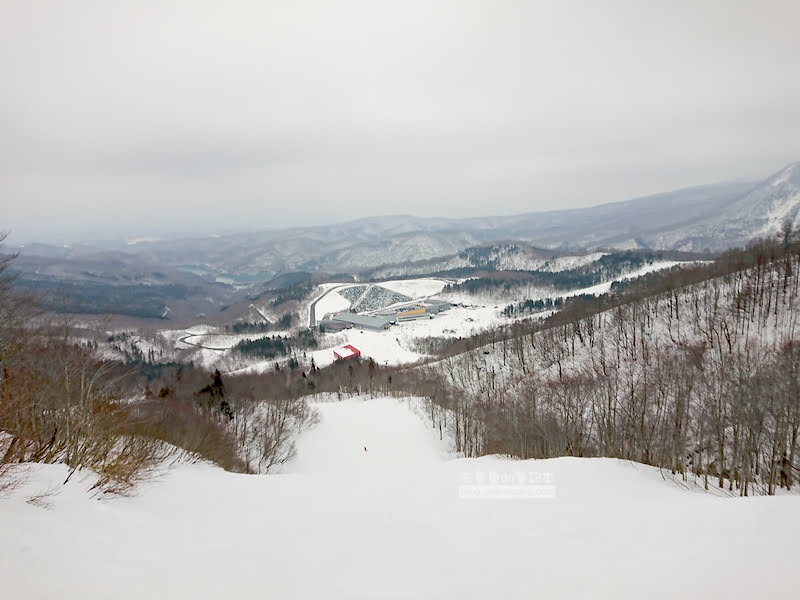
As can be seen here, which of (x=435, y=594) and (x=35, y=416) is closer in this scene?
(x=435, y=594)

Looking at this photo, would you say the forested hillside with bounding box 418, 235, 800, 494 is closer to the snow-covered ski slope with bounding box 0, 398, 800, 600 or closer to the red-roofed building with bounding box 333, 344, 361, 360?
the snow-covered ski slope with bounding box 0, 398, 800, 600

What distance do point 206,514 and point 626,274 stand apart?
192190mm

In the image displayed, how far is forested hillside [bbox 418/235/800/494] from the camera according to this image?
59.2 feet

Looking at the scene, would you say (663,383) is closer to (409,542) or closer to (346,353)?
(409,542)

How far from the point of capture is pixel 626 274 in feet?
541

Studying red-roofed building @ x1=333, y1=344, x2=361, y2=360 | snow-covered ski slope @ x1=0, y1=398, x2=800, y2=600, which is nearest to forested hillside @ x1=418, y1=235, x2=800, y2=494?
snow-covered ski slope @ x1=0, y1=398, x2=800, y2=600

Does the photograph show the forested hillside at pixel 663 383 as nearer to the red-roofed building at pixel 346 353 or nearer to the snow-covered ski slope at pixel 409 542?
→ the snow-covered ski slope at pixel 409 542

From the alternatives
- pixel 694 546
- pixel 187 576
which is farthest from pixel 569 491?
pixel 187 576

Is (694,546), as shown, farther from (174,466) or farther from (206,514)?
(174,466)

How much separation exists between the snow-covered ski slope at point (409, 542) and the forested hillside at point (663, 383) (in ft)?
25.4

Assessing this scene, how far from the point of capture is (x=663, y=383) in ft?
90.9

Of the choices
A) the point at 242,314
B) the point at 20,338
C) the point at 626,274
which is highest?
the point at 20,338

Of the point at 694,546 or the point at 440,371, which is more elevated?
the point at 694,546

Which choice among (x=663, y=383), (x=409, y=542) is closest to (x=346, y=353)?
(x=663, y=383)
